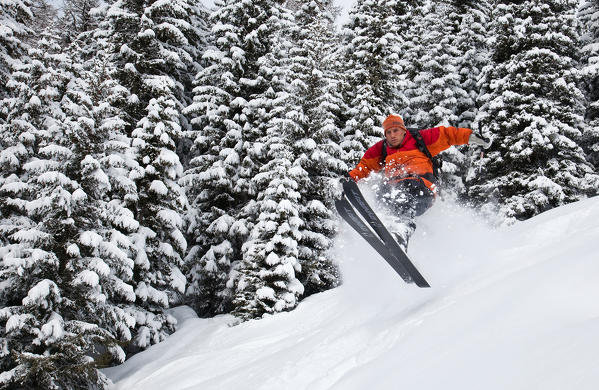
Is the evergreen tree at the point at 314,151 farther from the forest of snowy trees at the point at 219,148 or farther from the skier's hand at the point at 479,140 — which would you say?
the skier's hand at the point at 479,140

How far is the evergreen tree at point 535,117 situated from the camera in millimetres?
14703

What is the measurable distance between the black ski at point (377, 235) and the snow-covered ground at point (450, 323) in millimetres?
273

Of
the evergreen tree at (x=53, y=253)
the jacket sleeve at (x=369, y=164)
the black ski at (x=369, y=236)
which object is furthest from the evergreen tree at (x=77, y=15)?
the black ski at (x=369, y=236)

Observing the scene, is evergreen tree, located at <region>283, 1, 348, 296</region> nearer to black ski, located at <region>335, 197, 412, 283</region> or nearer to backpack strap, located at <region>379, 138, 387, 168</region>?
backpack strap, located at <region>379, 138, 387, 168</region>

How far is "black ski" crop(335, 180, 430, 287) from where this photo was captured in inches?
203

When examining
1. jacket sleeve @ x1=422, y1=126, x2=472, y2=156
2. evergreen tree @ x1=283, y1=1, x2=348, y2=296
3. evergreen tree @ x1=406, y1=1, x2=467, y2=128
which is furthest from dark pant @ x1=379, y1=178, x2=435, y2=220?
evergreen tree @ x1=406, y1=1, x2=467, y2=128

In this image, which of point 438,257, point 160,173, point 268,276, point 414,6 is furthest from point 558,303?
point 414,6

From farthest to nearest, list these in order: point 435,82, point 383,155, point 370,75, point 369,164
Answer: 1. point 435,82
2. point 370,75
3. point 369,164
4. point 383,155

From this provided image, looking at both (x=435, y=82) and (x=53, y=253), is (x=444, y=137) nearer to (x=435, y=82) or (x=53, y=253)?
(x=53, y=253)

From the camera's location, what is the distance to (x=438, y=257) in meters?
6.38

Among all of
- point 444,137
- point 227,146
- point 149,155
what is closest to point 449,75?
point 227,146

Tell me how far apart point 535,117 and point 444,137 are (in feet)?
36.1

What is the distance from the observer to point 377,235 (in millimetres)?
5676

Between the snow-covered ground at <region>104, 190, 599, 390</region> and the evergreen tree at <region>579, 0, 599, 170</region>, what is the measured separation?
40.0 feet
